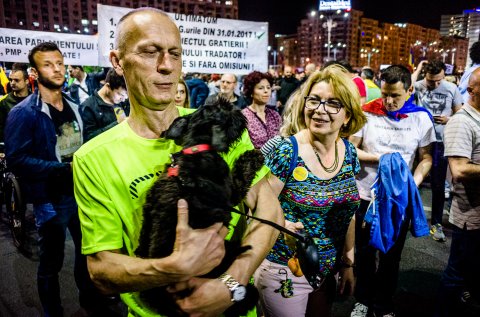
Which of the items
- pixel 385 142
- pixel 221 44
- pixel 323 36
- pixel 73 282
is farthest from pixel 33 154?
pixel 323 36

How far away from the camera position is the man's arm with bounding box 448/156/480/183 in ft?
9.72

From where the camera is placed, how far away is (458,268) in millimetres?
3105

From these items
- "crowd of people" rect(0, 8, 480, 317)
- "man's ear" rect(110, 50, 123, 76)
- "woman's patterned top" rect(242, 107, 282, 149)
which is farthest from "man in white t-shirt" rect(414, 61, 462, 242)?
"man's ear" rect(110, 50, 123, 76)

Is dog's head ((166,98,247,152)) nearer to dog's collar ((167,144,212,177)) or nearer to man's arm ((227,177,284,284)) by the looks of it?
dog's collar ((167,144,212,177))

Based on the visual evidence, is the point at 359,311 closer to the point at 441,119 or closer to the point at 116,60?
the point at 116,60

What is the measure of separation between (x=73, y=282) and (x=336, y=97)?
160 inches

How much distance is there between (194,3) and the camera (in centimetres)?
13350

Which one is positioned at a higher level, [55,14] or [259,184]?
[55,14]

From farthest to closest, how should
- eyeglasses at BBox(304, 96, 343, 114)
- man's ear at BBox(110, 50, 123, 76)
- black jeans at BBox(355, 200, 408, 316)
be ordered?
black jeans at BBox(355, 200, 408, 316)
eyeglasses at BBox(304, 96, 343, 114)
man's ear at BBox(110, 50, 123, 76)

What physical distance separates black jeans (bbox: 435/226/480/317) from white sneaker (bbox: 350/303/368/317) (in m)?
0.74

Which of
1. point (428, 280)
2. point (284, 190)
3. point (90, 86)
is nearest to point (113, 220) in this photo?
point (284, 190)

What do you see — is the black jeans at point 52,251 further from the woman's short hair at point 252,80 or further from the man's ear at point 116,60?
the woman's short hair at point 252,80

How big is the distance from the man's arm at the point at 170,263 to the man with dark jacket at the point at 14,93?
5759 mm

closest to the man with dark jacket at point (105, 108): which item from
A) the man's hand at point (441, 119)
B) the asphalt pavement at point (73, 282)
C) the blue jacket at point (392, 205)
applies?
the asphalt pavement at point (73, 282)
